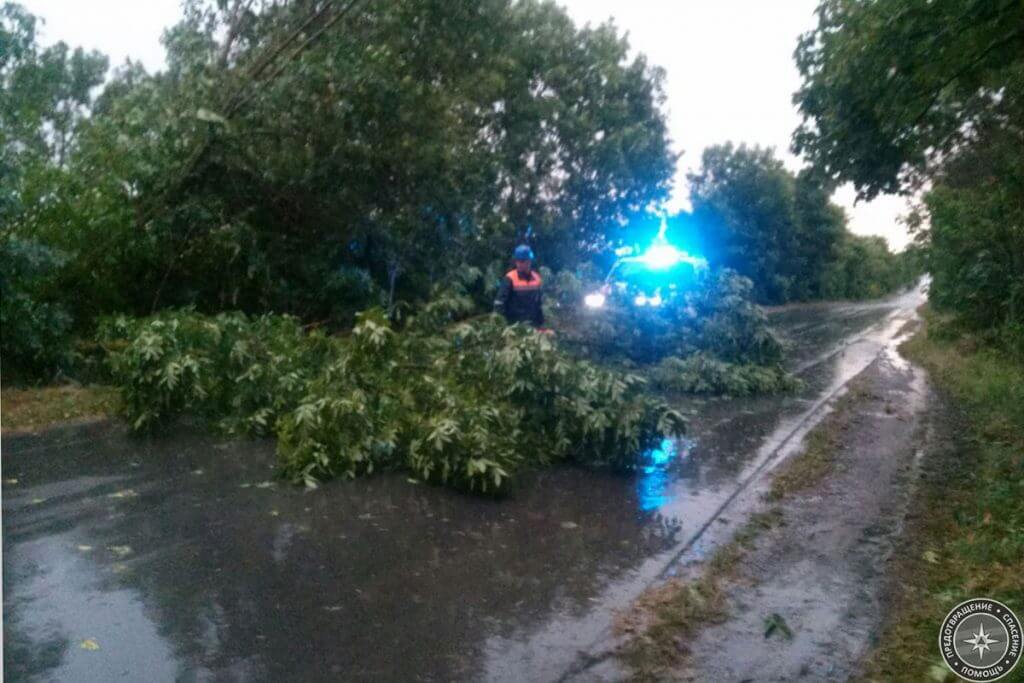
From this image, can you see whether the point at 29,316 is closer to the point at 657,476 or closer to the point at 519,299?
the point at 519,299

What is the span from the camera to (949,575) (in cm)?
563

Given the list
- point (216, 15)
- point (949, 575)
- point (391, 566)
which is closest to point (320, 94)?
point (216, 15)

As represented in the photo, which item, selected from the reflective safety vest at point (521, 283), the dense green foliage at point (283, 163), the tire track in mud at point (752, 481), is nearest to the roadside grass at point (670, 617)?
the tire track in mud at point (752, 481)

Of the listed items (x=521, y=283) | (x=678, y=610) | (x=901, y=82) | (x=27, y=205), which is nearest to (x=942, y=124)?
(x=901, y=82)

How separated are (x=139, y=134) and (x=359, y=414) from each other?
6854mm

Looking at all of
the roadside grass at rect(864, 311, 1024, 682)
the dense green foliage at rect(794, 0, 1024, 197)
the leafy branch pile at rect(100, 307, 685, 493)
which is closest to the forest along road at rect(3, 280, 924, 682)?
the leafy branch pile at rect(100, 307, 685, 493)

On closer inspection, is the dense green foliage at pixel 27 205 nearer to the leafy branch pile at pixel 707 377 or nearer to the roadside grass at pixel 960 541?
the leafy branch pile at pixel 707 377

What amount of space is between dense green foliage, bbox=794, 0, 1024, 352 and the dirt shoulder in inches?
129

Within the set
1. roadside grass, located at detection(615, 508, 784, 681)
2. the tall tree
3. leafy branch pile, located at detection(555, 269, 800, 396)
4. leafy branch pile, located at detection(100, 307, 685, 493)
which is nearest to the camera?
roadside grass, located at detection(615, 508, 784, 681)

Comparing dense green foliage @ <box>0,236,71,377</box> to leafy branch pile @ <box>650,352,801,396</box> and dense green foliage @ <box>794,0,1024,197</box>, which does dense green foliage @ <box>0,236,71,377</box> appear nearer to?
leafy branch pile @ <box>650,352,801,396</box>

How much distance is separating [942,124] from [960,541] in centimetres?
691

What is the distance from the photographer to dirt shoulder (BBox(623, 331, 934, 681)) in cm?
470

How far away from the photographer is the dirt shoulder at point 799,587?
4695 mm

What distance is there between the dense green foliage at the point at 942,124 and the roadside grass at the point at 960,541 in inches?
123
